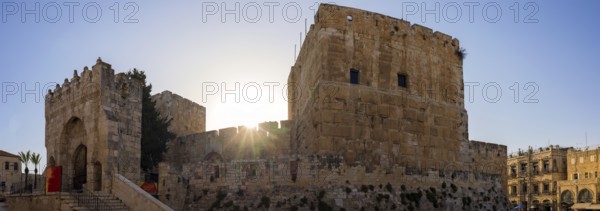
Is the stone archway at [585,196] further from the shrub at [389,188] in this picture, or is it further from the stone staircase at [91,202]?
the stone staircase at [91,202]

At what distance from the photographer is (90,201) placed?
1738cm

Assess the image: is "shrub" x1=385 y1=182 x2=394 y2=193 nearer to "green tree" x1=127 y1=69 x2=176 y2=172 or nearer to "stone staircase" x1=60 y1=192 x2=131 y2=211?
"stone staircase" x1=60 y1=192 x2=131 y2=211

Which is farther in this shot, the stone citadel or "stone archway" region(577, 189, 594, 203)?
"stone archway" region(577, 189, 594, 203)

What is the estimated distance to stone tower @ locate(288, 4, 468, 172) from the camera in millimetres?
20188

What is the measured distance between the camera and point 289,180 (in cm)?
1817

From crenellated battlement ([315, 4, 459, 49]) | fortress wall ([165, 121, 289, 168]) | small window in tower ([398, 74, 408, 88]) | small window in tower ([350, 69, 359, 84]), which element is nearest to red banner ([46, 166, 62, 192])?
fortress wall ([165, 121, 289, 168])

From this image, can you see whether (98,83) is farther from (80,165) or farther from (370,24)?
(370,24)

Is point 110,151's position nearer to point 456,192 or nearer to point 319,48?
point 319,48

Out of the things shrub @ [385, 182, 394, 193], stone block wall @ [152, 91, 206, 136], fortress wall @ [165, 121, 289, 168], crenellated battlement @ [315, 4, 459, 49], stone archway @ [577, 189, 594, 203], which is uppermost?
crenellated battlement @ [315, 4, 459, 49]

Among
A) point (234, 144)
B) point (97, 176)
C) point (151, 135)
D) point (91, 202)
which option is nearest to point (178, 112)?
point (151, 135)

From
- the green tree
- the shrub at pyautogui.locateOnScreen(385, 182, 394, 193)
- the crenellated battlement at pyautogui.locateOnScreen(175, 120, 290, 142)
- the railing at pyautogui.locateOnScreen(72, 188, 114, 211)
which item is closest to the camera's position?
the railing at pyautogui.locateOnScreen(72, 188, 114, 211)

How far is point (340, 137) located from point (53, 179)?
32.7 feet

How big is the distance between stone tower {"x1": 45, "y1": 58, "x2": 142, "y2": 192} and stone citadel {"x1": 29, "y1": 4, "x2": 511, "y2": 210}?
41mm

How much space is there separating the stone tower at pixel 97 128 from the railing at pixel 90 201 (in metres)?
1.32
